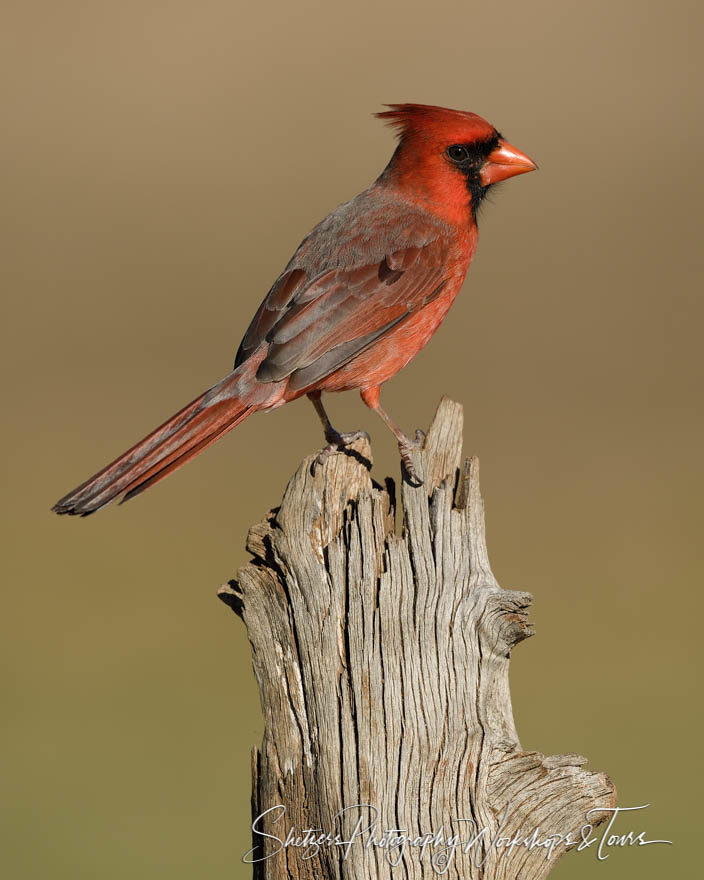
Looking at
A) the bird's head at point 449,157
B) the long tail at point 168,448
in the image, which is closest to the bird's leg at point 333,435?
the long tail at point 168,448

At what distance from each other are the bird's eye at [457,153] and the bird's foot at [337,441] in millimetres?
1024

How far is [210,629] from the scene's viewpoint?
7703 millimetres

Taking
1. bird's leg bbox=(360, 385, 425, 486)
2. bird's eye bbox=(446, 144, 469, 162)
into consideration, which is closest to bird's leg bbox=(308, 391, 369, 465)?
bird's leg bbox=(360, 385, 425, 486)

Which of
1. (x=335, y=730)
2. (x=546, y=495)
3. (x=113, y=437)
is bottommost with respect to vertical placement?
(x=335, y=730)

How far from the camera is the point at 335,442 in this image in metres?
3.82

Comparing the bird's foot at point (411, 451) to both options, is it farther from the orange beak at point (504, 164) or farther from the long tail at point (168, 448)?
the orange beak at point (504, 164)

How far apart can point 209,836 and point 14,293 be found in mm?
6592

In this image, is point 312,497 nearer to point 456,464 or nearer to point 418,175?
point 456,464

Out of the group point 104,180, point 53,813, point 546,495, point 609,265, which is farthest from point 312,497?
point 104,180

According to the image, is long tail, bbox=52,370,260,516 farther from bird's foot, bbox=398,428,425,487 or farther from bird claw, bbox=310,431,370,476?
bird's foot, bbox=398,428,425,487

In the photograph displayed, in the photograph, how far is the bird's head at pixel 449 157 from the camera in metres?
4.21

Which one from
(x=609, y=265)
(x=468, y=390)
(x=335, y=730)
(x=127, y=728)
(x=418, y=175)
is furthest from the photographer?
(x=609, y=265)

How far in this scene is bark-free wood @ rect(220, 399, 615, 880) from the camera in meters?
2.71

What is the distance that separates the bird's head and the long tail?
3.33 ft
